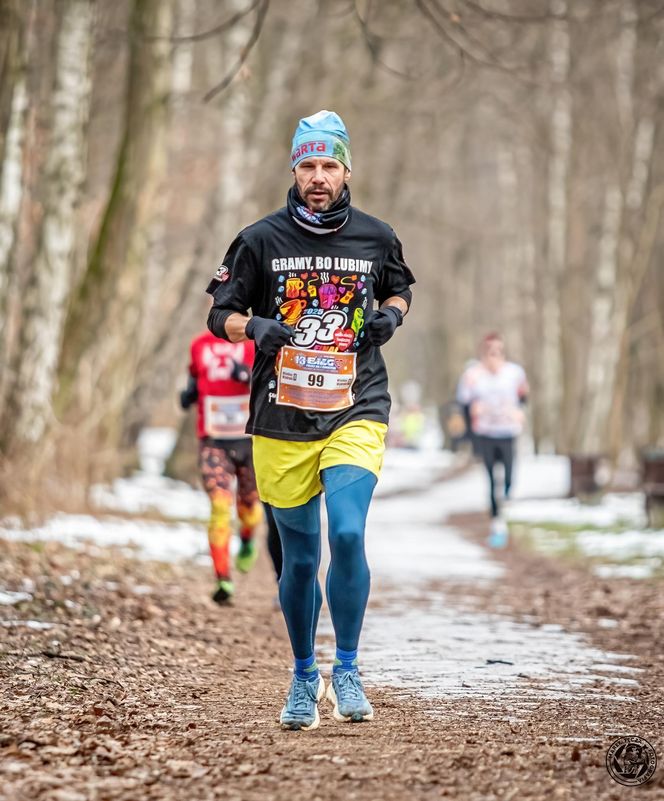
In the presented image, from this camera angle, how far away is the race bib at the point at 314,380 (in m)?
5.39

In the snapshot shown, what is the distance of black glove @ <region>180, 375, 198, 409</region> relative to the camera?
963cm

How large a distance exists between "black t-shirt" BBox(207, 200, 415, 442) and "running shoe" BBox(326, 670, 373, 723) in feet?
3.13

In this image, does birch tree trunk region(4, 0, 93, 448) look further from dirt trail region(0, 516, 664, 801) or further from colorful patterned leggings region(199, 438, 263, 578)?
dirt trail region(0, 516, 664, 801)

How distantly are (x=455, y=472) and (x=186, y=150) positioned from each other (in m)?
9.96

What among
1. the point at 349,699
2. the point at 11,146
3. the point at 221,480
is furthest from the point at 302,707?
the point at 11,146

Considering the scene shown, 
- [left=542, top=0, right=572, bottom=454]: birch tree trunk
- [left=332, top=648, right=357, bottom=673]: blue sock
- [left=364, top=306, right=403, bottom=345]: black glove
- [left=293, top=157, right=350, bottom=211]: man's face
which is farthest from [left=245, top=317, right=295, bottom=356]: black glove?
[left=542, top=0, right=572, bottom=454]: birch tree trunk

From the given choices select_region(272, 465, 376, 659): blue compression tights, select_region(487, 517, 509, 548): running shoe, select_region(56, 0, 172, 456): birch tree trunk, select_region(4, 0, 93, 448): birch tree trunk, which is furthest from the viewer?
select_region(56, 0, 172, 456): birch tree trunk

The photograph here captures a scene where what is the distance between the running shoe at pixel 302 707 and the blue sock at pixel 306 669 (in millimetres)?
18

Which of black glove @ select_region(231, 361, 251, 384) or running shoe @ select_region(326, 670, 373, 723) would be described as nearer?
running shoe @ select_region(326, 670, 373, 723)

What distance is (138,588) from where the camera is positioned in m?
9.93

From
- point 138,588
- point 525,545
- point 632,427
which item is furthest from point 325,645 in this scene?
point 632,427

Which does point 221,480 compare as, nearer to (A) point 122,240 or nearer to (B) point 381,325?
(B) point 381,325

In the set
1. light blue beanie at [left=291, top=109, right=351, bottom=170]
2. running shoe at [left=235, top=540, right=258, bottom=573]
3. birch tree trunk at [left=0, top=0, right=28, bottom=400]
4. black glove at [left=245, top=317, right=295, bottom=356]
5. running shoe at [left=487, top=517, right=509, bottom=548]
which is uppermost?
birch tree trunk at [left=0, top=0, right=28, bottom=400]

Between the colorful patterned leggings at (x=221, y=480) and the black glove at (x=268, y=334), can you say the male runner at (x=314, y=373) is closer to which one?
the black glove at (x=268, y=334)
